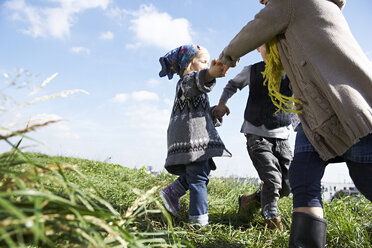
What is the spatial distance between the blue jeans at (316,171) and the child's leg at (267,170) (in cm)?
111

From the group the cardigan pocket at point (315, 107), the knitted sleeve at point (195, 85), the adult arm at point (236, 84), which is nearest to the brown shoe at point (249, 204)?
the adult arm at point (236, 84)

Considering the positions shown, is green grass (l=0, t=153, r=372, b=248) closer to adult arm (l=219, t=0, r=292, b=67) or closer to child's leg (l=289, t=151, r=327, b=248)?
child's leg (l=289, t=151, r=327, b=248)

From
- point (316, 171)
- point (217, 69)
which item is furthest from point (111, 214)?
point (217, 69)

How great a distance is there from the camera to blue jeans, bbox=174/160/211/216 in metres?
2.69

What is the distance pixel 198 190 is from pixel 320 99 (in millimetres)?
1413

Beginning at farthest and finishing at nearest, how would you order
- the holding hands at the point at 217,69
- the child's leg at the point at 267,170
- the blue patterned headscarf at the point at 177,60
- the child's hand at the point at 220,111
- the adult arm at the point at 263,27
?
1. the blue patterned headscarf at the point at 177,60
2. the child's hand at the point at 220,111
3. the child's leg at the point at 267,170
4. the holding hands at the point at 217,69
5. the adult arm at the point at 263,27

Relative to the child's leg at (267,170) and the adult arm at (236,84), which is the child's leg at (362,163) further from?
the adult arm at (236,84)

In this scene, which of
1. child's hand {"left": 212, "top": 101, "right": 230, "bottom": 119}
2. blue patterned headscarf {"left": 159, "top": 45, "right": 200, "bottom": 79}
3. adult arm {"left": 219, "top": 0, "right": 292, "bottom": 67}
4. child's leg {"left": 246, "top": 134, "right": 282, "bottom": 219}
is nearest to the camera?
adult arm {"left": 219, "top": 0, "right": 292, "bottom": 67}

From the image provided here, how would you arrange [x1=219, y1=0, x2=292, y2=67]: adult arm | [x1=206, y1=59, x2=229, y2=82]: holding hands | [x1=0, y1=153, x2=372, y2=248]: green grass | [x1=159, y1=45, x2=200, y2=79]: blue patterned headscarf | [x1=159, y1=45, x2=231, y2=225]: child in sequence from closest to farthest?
[x1=0, y1=153, x2=372, y2=248]: green grass
[x1=219, y1=0, x2=292, y2=67]: adult arm
[x1=206, y1=59, x2=229, y2=82]: holding hands
[x1=159, y1=45, x2=231, y2=225]: child
[x1=159, y1=45, x2=200, y2=79]: blue patterned headscarf

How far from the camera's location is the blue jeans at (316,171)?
1652mm

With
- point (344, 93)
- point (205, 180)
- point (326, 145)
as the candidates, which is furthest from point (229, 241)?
point (344, 93)

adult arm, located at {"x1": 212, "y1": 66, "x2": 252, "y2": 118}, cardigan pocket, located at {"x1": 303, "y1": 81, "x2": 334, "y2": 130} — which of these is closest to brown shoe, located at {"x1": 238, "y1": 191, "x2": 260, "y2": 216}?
adult arm, located at {"x1": 212, "y1": 66, "x2": 252, "y2": 118}

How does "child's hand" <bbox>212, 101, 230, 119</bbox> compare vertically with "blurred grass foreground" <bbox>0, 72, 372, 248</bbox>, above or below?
above

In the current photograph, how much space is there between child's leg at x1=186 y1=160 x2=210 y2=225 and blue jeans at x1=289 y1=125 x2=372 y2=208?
1083mm
